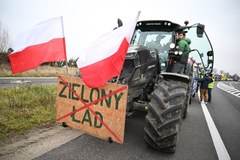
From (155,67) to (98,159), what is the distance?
244cm

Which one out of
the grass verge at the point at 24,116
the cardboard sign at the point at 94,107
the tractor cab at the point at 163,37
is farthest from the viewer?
the tractor cab at the point at 163,37

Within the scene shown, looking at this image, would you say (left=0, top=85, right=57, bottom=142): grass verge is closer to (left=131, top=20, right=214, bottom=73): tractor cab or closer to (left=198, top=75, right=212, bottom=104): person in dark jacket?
(left=131, top=20, right=214, bottom=73): tractor cab

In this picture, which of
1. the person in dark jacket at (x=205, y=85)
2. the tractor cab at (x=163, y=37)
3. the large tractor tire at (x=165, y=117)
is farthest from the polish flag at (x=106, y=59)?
the person in dark jacket at (x=205, y=85)

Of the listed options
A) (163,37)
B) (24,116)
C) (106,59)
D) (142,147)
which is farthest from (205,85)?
(24,116)

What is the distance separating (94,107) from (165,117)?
114cm

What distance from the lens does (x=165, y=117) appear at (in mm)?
2816

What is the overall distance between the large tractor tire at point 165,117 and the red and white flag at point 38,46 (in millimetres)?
1805

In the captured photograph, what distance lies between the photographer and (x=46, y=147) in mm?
3080

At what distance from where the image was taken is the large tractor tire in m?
2.81

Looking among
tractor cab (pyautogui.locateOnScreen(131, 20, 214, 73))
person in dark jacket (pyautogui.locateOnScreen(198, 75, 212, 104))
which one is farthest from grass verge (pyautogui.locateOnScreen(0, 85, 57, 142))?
person in dark jacket (pyautogui.locateOnScreen(198, 75, 212, 104))

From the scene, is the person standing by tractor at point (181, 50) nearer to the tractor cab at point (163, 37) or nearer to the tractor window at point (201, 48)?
the tractor cab at point (163, 37)

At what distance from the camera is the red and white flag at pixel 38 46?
2975mm

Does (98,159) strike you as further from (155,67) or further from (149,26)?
(149,26)

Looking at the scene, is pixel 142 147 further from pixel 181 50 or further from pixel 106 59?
pixel 181 50
